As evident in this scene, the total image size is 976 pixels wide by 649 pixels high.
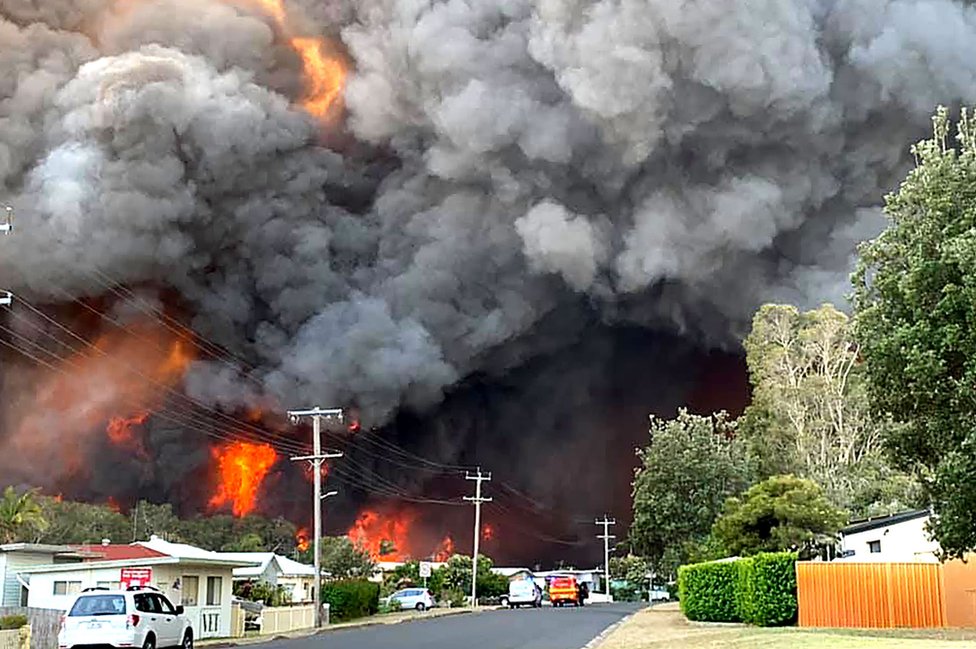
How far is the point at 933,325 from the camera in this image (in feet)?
Answer: 65.7

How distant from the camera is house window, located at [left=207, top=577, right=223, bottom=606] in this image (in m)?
38.5

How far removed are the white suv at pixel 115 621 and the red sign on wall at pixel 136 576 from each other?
311 inches

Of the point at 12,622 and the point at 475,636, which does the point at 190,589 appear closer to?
the point at 12,622

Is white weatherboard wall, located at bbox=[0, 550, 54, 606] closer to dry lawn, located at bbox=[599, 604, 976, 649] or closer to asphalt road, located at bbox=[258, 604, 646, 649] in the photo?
asphalt road, located at bbox=[258, 604, 646, 649]

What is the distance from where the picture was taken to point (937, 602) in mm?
28516

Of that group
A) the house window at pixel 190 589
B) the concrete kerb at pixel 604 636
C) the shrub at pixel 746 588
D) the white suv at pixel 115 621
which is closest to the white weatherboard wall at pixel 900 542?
the shrub at pixel 746 588

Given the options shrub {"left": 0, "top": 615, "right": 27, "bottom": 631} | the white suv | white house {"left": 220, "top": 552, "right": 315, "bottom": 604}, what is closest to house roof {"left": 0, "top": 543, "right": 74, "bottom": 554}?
shrub {"left": 0, "top": 615, "right": 27, "bottom": 631}

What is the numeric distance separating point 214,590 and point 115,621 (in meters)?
17.6

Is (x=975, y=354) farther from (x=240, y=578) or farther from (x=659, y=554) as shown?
(x=240, y=578)

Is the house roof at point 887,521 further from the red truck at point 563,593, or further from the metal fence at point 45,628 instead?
the metal fence at point 45,628

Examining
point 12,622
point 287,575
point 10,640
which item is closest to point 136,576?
point 12,622

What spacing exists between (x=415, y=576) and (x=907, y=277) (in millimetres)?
64979

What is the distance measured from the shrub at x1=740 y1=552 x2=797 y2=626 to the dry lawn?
2.49ft

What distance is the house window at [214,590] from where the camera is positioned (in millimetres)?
38500
